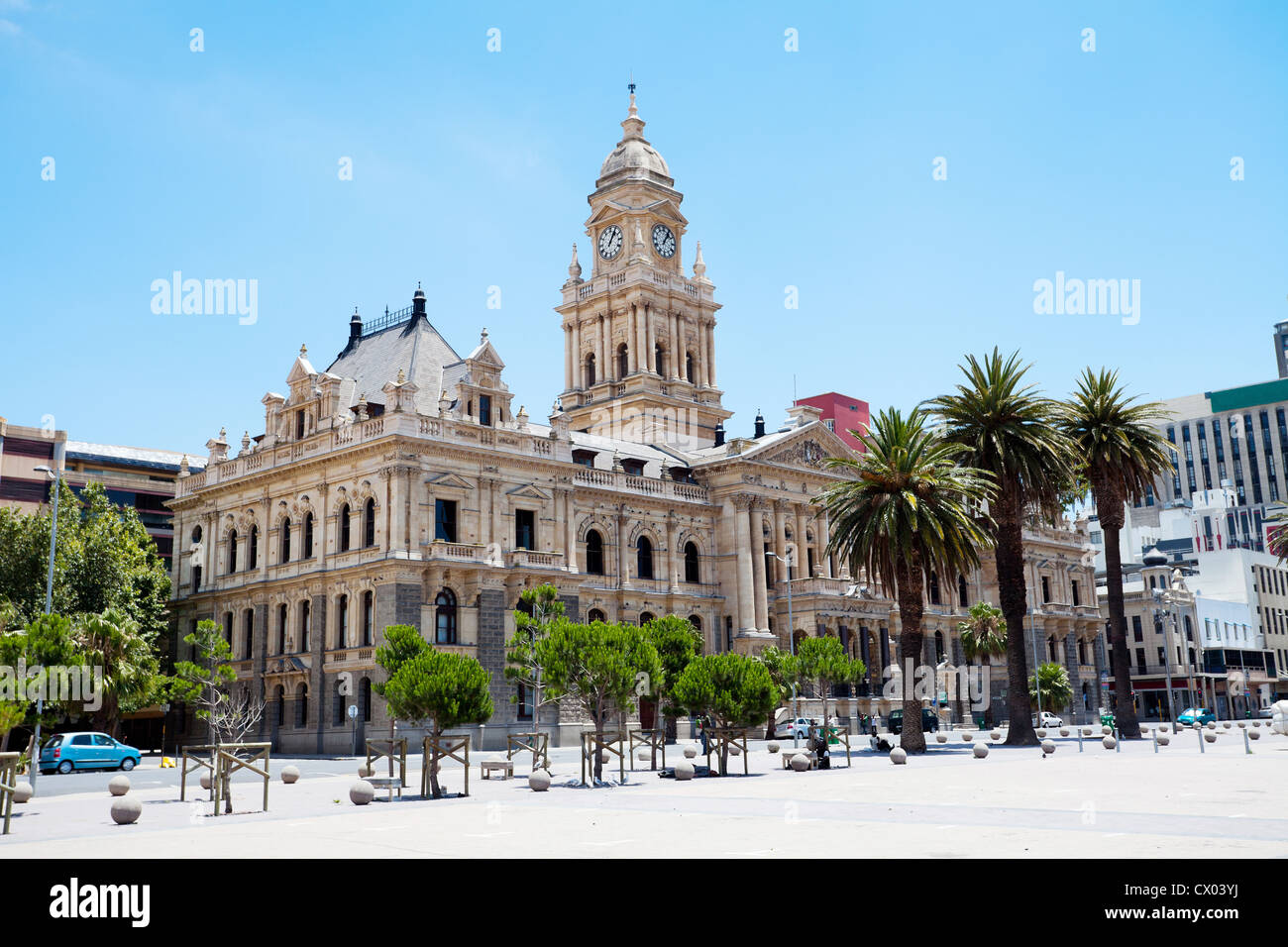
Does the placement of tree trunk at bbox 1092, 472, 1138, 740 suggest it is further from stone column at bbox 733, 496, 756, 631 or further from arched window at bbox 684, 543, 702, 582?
arched window at bbox 684, 543, 702, 582

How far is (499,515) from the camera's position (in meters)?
59.0

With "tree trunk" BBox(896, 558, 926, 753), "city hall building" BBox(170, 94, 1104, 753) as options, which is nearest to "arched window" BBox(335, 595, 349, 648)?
"city hall building" BBox(170, 94, 1104, 753)

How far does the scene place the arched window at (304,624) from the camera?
5916 cm

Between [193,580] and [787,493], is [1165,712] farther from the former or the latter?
[193,580]

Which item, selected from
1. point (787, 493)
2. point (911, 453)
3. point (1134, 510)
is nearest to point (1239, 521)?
point (1134, 510)

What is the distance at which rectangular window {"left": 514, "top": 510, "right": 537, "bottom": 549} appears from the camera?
6041cm

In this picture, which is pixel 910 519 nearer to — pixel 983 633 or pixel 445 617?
pixel 445 617

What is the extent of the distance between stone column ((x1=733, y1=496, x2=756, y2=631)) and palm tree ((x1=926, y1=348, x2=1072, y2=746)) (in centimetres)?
2121

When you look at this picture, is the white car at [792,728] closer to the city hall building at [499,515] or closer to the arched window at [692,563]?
the city hall building at [499,515]

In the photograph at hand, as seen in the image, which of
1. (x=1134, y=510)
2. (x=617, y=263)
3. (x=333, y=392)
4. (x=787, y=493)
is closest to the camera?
(x=333, y=392)

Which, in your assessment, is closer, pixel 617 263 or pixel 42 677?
pixel 42 677

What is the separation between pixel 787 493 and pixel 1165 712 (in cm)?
4942

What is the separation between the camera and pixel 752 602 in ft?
229

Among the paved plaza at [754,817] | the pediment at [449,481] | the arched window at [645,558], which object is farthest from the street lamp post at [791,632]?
the paved plaza at [754,817]
